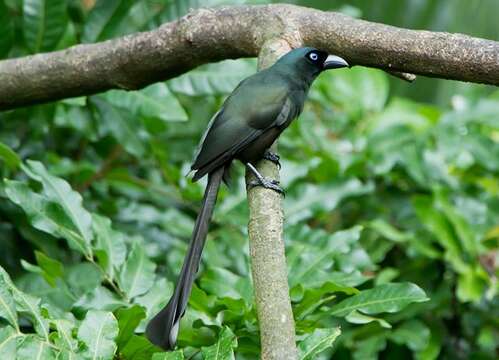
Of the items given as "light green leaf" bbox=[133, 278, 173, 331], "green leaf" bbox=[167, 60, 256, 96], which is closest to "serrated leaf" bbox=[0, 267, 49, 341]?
"light green leaf" bbox=[133, 278, 173, 331]

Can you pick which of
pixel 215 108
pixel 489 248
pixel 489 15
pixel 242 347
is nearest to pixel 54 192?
pixel 242 347

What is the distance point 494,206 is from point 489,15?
2.52 meters

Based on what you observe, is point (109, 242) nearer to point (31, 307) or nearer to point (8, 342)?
point (31, 307)

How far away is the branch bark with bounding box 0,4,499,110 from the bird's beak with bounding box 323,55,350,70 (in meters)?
0.05

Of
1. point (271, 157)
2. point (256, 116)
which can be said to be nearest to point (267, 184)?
point (271, 157)

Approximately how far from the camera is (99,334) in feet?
6.84

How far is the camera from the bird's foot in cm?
237

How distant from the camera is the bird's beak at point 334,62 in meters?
2.71

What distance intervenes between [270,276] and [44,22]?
5.63 ft

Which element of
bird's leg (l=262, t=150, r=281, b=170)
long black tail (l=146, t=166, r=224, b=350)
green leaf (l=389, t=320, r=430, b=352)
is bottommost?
green leaf (l=389, t=320, r=430, b=352)

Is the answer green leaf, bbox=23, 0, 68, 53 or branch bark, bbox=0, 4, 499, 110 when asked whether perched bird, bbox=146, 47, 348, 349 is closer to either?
branch bark, bbox=0, 4, 499, 110

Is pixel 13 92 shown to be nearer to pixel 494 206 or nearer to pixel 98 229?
pixel 98 229

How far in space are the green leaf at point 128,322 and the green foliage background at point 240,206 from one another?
114 millimetres

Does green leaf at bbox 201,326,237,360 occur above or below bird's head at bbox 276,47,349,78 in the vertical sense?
below
